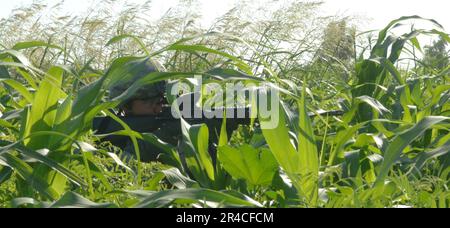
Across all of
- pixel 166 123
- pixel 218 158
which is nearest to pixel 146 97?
pixel 166 123

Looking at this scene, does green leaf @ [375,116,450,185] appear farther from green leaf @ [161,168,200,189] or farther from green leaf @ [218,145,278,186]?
green leaf @ [161,168,200,189]

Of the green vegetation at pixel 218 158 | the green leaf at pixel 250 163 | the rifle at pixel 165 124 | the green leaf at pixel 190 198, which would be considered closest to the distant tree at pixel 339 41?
the green vegetation at pixel 218 158

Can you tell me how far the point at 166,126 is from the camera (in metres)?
3.03

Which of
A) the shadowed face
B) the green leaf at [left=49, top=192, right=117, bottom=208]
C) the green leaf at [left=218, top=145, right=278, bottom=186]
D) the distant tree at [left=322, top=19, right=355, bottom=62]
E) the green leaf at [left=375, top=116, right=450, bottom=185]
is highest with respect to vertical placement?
the distant tree at [left=322, top=19, right=355, bottom=62]

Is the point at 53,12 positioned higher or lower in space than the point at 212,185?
higher

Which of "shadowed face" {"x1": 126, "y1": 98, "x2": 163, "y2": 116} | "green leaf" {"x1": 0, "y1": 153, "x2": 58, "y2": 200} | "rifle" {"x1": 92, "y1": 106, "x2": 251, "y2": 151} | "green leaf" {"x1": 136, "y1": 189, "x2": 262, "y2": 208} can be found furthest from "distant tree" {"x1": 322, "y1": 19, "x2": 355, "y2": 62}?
"green leaf" {"x1": 136, "y1": 189, "x2": 262, "y2": 208}

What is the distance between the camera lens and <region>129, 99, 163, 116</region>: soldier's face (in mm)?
3158

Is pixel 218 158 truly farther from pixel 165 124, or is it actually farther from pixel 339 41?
pixel 339 41

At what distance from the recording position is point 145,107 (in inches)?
125

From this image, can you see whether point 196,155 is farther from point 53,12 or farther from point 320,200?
point 53,12

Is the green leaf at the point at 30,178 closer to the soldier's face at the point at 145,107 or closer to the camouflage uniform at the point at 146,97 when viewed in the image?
the camouflage uniform at the point at 146,97

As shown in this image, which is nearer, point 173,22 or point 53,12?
point 173,22
